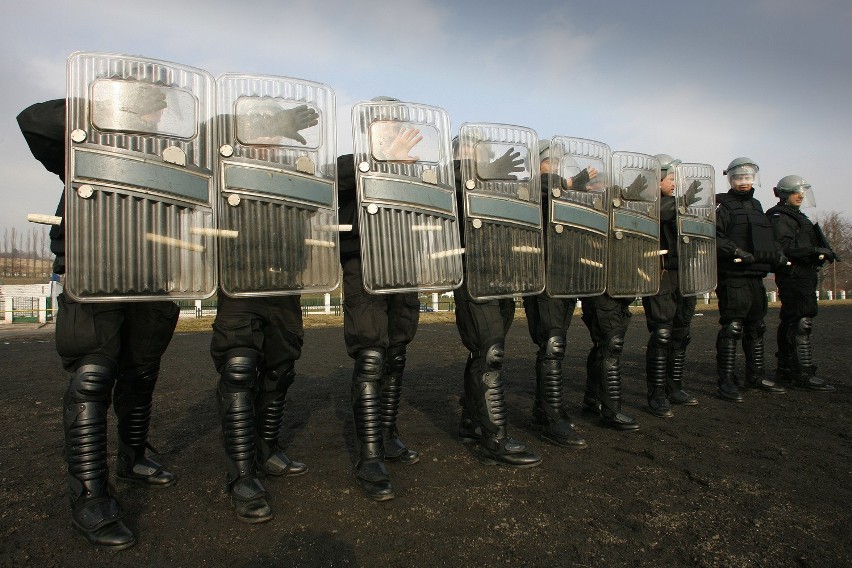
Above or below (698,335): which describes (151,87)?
above

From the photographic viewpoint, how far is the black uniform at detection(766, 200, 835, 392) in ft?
19.0

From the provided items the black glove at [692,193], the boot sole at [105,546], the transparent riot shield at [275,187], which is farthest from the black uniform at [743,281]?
the boot sole at [105,546]

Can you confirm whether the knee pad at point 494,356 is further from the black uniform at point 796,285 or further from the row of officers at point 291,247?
the black uniform at point 796,285

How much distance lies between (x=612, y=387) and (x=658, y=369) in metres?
0.82

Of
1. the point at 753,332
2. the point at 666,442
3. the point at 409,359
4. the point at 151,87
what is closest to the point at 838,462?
the point at 666,442

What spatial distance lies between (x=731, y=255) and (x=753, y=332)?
3.48 ft

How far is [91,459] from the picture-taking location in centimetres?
232

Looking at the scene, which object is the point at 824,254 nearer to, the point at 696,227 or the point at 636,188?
the point at 696,227

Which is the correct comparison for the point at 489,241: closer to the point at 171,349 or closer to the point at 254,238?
the point at 254,238

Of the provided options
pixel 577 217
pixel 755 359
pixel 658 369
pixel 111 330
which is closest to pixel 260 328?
pixel 111 330

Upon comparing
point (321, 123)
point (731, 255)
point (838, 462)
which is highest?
point (321, 123)

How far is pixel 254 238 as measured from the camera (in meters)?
2.65

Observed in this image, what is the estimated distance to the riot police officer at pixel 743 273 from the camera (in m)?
5.32

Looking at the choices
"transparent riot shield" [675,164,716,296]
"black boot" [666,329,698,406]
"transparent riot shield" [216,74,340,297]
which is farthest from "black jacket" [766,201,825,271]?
"transparent riot shield" [216,74,340,297]
